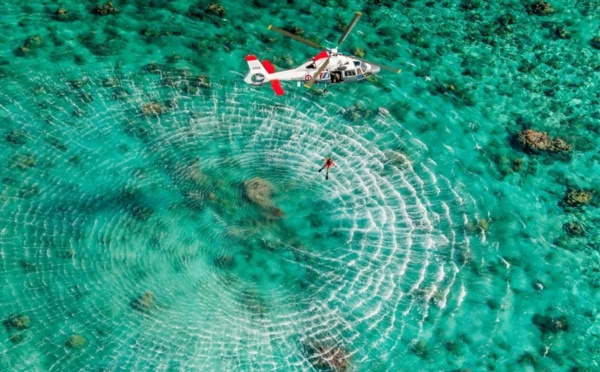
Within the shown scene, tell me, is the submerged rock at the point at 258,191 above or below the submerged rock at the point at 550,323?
below

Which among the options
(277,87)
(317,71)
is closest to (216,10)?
(277,87)

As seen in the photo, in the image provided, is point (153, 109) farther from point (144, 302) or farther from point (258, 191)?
point (144, 302)

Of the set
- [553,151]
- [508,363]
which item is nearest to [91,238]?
[508,363]

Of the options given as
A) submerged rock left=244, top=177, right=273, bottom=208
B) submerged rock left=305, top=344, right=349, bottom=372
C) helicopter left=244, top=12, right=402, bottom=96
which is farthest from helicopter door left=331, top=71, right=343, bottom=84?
submerged rock left=305, top=344, right=349, bottom=372

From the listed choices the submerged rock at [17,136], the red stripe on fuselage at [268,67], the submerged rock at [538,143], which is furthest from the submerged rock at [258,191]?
the submerged rock at [538,143]

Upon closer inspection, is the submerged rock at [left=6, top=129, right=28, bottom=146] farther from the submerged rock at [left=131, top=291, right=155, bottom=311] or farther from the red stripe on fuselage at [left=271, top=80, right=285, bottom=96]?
the red stripe on fuselage at [left=271, top=80, right=285, bottom=96]

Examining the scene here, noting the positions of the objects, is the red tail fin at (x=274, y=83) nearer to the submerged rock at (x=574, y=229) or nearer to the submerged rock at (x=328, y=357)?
the submerged rock at (x=328, y=357)

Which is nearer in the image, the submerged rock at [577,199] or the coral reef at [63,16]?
the submerged rock at [577,199]
